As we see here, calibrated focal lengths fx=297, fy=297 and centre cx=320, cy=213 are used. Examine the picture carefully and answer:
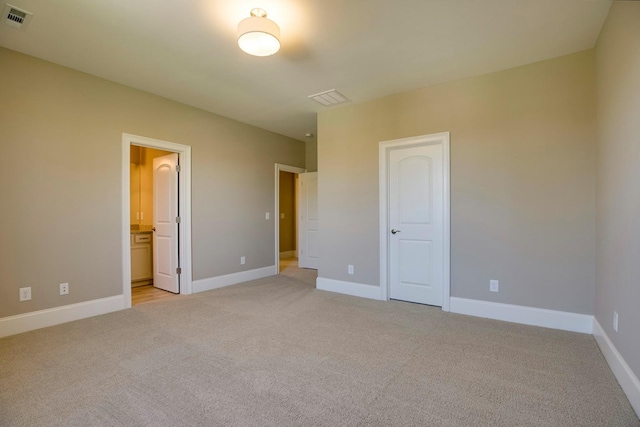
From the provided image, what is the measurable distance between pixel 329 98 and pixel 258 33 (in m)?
1.89

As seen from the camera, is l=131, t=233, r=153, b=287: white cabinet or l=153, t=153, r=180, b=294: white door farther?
l=131, t=233, r=153, b=287: white cabinet

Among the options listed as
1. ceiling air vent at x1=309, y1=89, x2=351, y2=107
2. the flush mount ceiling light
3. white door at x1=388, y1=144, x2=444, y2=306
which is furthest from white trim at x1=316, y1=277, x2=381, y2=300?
the flush mount ceiling light

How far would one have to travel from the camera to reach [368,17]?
2.35 meters

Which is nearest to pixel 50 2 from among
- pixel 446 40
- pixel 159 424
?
pixel 159 424

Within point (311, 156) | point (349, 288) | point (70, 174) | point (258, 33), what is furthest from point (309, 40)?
point (311, 156)

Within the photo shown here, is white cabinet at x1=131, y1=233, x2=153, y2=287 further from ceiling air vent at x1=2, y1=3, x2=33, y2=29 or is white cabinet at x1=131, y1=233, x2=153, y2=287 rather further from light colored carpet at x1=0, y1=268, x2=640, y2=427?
ceiling air vent at x1=2, y1=3, x2=33, y2=29

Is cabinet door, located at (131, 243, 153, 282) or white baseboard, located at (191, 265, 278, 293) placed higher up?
cabinet door, located at (131, 243, 153, 282)

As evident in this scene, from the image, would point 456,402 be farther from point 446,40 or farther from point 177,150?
point 177,150

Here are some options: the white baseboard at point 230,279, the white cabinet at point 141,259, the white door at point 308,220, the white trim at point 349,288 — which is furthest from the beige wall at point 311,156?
the white cabinet at point 141,259

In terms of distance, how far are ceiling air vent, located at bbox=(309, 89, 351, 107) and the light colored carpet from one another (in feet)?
9.03

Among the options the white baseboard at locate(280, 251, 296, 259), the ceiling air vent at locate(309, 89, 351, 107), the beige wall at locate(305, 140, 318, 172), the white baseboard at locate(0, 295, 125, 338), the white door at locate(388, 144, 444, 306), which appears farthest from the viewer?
the white baseboard at locate(280, 251, 296, 259)

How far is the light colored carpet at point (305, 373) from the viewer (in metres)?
1.68

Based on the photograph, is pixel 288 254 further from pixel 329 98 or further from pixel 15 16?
pixel 15 16

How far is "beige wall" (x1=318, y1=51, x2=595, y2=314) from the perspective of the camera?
2840 mm
